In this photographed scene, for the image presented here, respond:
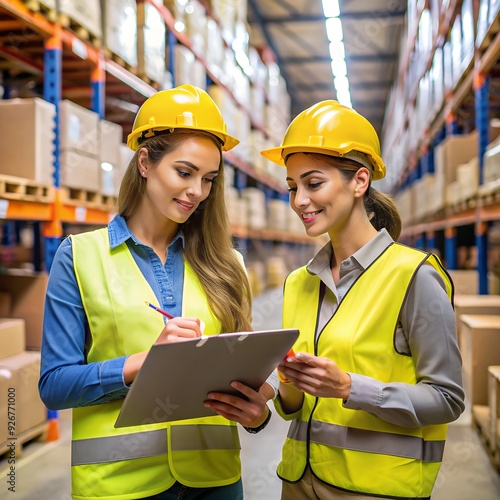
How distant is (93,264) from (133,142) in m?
0.47

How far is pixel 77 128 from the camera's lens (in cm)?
395

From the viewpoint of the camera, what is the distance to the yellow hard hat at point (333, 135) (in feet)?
5.32

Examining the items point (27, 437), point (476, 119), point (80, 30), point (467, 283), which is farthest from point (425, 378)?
point (467, 283)

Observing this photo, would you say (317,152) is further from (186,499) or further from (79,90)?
(79,90)

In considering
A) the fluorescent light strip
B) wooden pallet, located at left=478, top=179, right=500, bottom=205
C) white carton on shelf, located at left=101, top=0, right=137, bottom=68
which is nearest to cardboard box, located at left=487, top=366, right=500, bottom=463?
wooden pallet, located at left=478, top=179, right=500, bottom=205

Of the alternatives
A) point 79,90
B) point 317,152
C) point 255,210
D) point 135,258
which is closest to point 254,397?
point 135,258

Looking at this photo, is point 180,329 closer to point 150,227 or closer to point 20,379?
point 150,227

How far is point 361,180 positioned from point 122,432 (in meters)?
1.00

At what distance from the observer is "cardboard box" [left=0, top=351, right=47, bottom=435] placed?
3.29 m

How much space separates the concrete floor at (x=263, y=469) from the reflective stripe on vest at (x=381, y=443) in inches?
61.1

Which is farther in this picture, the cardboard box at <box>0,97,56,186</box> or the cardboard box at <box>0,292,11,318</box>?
the cardboard box at <box>0,292,11,318</box>

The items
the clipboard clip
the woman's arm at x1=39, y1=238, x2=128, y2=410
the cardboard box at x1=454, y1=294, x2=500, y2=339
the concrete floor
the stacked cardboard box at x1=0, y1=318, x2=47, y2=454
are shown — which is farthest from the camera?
the cardboard box at x1=454, y1=294, x2=500, y2=339

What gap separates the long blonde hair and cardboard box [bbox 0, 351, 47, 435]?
195 cm

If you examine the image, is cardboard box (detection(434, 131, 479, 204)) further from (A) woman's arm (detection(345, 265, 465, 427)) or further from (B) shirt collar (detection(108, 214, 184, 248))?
(B) shirt collar (detection(108, 214, 184, 248))
